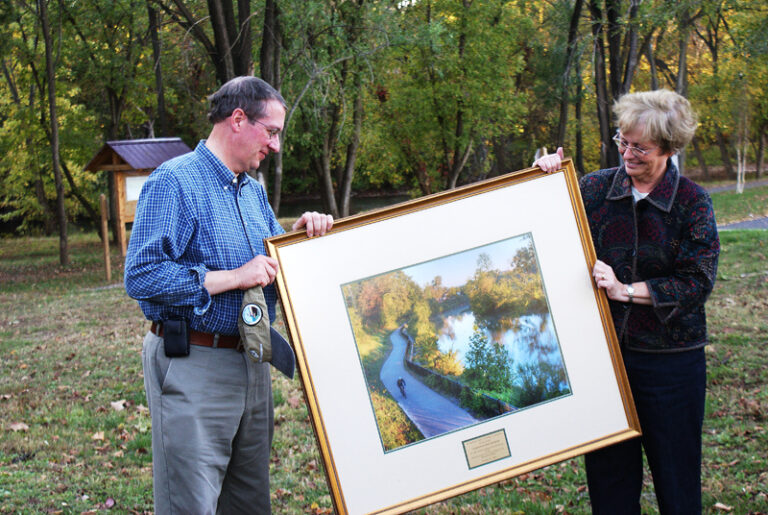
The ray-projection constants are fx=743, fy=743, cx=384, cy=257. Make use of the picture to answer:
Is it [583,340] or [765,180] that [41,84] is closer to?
[583,340]

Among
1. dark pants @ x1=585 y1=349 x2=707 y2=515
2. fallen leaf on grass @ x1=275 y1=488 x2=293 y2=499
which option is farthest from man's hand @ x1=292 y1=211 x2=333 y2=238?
fallen leaf on grass @ x1=275 y1=488 x2=293 y2=499

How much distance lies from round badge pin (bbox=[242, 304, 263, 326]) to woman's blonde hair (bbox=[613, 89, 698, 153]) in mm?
1837

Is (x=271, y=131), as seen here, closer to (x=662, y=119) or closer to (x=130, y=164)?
(x=662, y=119)

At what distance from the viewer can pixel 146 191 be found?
10.6ft

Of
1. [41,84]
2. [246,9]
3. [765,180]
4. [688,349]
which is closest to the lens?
[688,349]

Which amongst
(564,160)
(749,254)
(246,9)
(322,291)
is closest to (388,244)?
(322,291)

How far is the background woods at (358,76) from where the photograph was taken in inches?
679

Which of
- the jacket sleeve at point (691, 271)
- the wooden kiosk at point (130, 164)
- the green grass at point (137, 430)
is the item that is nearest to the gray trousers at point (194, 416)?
the jacket sleeve at point (691, 271)

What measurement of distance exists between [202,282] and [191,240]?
0.23m

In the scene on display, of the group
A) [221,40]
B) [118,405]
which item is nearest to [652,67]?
[221,40]

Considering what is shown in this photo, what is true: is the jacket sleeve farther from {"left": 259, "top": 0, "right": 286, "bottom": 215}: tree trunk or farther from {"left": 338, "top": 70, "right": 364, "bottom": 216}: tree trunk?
{"left": 338, "top": 70, "right": 364, "bottom": 216}: tree trunk

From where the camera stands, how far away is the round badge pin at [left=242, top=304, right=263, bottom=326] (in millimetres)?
3211

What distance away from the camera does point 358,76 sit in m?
23.3

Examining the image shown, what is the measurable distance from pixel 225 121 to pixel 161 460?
1544 millimetres
